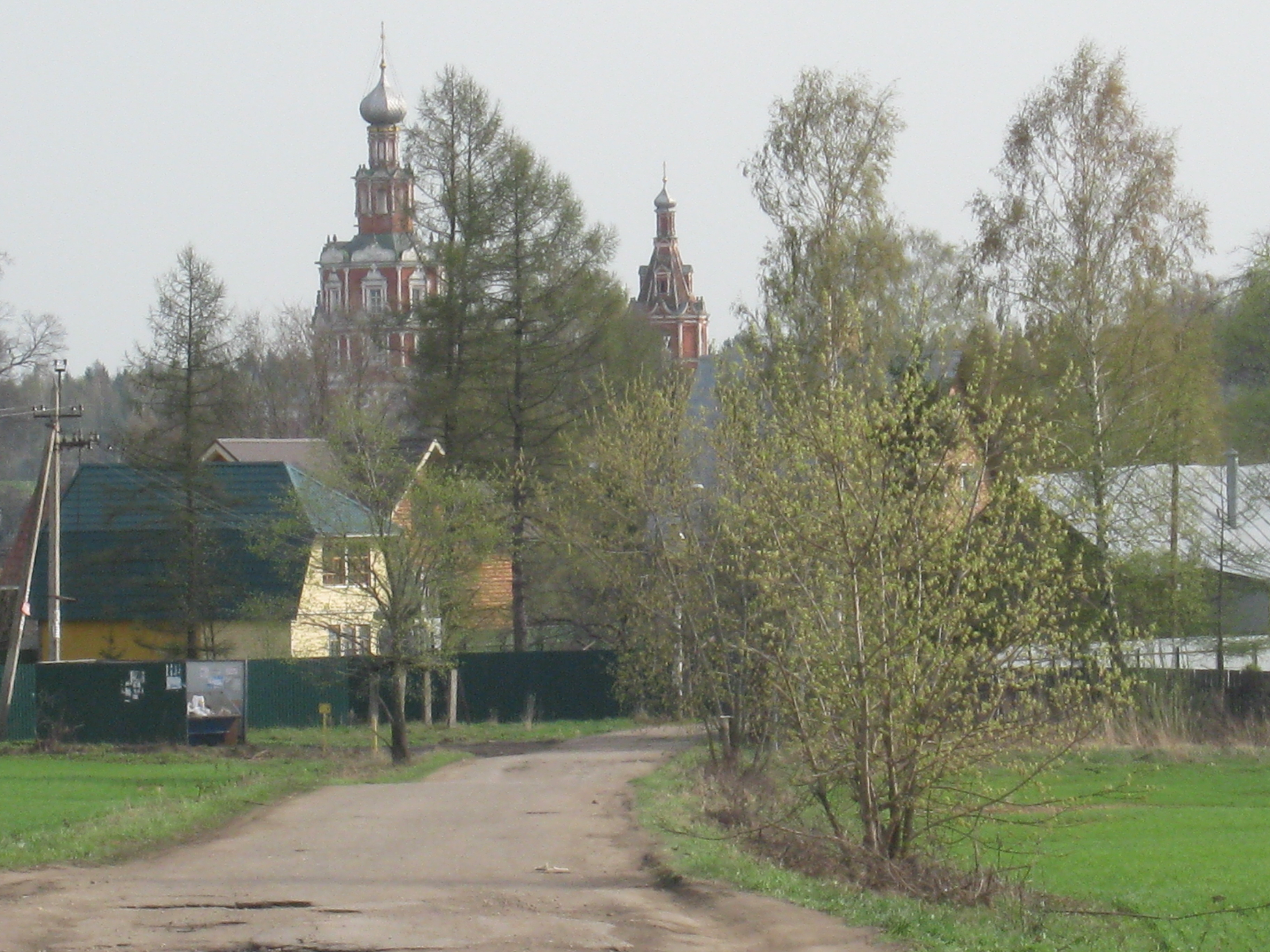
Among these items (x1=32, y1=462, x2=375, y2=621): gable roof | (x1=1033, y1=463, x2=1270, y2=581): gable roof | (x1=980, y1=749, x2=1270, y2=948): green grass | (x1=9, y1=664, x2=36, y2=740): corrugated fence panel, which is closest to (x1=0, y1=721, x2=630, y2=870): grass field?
(x1=9, y1=664, x2=36, y2=740): corrugated fence panel

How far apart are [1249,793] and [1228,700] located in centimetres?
832

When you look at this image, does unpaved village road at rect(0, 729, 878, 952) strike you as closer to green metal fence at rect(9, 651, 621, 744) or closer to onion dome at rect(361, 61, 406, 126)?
green metal fence at rect(9, 651, 621, 744)

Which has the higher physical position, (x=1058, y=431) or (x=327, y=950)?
(x=1058, y=431)

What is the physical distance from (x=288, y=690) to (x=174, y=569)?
14.0 feet

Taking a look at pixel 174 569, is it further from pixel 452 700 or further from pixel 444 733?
pixel 444 733

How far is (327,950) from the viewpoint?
916 centimetres

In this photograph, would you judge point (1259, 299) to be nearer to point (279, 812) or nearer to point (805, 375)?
point (805, 375)

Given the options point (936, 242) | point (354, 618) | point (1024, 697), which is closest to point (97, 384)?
point (936, 242)

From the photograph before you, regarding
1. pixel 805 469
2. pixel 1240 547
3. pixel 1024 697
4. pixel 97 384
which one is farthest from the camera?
pixel 97 384

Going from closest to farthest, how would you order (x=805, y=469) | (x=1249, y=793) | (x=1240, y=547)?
(x=805, y=469)
(x=1249, y=793)
(x=1240, y=547)

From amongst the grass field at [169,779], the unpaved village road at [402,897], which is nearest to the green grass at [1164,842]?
the unpaved village road at [402,897]

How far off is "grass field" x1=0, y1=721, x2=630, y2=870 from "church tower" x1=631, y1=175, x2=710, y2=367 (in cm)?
6819

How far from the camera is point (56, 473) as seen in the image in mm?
33000

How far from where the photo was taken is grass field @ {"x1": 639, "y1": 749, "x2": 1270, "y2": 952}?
11078 millimetres
